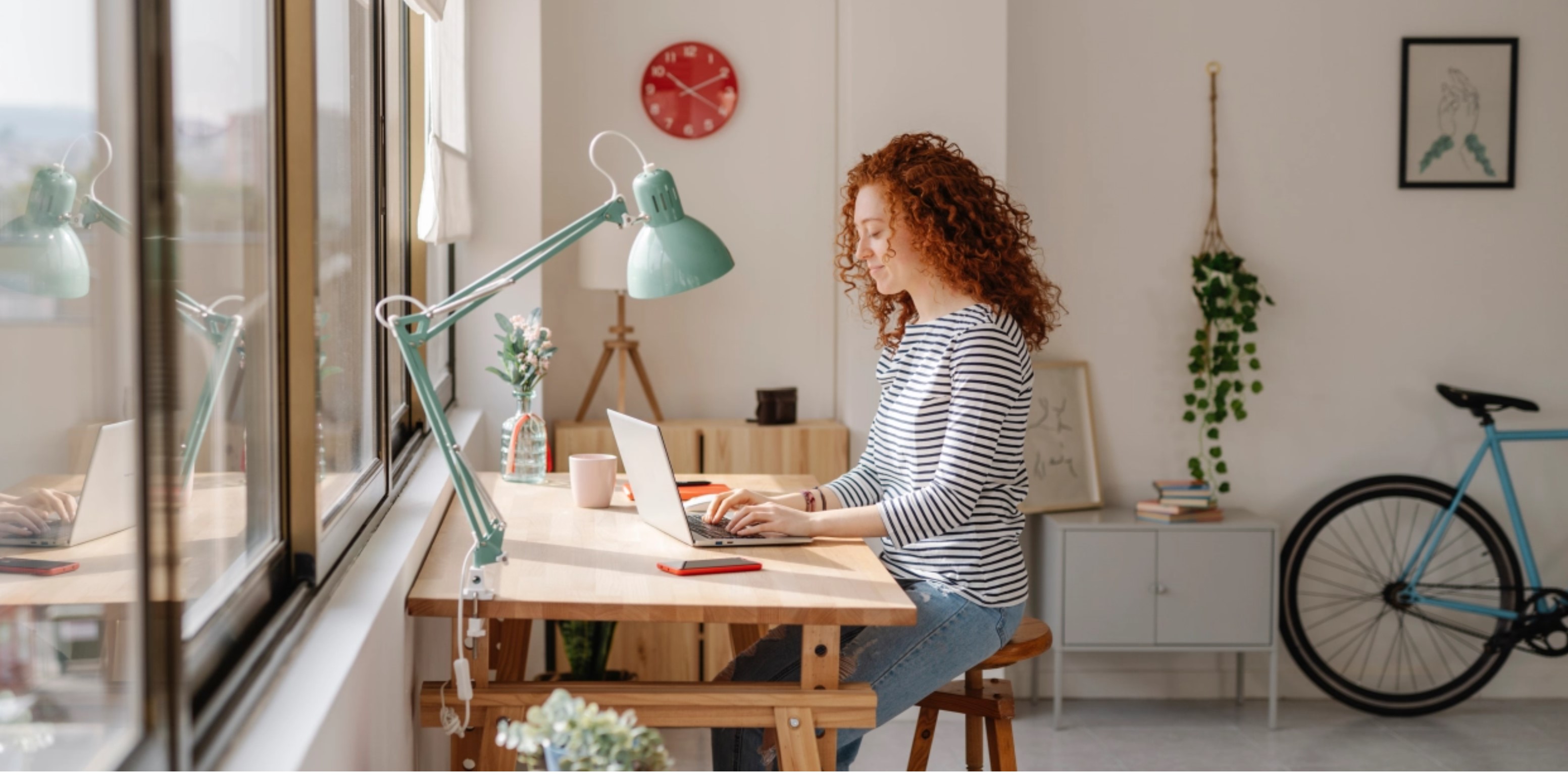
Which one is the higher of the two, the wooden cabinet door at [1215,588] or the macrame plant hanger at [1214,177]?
the macrame plant hanger at [1214,177]

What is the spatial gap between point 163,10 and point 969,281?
5.04 ft

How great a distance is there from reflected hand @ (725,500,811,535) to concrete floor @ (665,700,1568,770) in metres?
1.55

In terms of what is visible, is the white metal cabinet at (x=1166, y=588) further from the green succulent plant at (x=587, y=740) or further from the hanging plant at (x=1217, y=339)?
the green succulent plant at (x=587, y=740)

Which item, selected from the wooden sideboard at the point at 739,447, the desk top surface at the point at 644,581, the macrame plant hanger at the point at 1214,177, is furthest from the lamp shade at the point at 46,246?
the macrame plant hanger at the point at 1214,177

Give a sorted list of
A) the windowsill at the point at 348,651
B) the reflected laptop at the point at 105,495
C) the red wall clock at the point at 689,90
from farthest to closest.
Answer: the red wall clock at the point at 689,90 → the windowsill at the point at 348,651 → the reflected laptop at the point at 105,495

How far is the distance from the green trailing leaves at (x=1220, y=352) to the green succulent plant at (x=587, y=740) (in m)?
3.34

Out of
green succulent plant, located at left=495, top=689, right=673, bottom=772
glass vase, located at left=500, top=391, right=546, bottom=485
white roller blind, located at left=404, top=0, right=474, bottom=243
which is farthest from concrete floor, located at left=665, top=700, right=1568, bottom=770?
green succulent plant, located at left=495, top=689, right=673, bottom=772

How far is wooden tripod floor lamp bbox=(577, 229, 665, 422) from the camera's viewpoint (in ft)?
12.6

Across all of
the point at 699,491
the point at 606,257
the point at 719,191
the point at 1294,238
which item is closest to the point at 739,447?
the point at 606,257

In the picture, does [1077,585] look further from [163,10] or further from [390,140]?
[163,10]

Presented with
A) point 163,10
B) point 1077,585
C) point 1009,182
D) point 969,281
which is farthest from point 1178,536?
point 163,10

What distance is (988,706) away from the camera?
93.4 inches

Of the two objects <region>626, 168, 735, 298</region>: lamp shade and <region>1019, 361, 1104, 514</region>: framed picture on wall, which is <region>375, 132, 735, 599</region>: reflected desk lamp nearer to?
<region>626, 168, 735, 298</region>: lamp shade

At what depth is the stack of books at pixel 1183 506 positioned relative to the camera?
3.93 m
